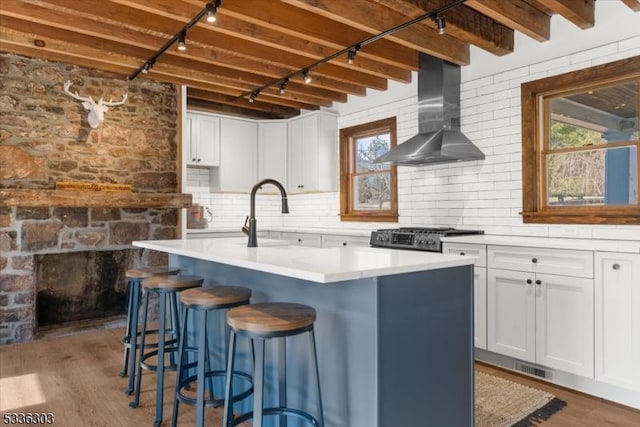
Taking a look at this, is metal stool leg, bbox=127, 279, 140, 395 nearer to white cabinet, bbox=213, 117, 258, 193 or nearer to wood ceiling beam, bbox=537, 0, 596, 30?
white cabinet, bbox=213, 117, 258, 193

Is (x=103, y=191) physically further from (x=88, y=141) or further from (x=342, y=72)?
(x=342, y=72)

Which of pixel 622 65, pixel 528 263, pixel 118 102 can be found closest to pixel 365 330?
pixel 528 263

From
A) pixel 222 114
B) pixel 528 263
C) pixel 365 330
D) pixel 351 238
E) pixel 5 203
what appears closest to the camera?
pixel 365 330

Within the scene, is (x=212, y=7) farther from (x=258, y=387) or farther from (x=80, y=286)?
(x=80, y=286)

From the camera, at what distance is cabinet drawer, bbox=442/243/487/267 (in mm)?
3264

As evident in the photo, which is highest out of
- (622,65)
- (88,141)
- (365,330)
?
(622,65)

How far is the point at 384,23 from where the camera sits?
321cm

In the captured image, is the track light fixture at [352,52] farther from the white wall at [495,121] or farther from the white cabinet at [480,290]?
the white cabinet at [480,290]

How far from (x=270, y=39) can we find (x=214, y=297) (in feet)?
7.38

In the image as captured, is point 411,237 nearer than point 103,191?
Yes

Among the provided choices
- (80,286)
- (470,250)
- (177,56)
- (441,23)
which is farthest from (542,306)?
(80,286)

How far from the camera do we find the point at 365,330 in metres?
1.74

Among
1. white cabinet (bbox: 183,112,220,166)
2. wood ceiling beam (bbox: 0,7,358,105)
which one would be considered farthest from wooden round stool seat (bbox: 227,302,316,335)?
white cabinet (bbox: 183,112,220,166)

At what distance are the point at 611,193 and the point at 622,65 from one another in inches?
35.9
